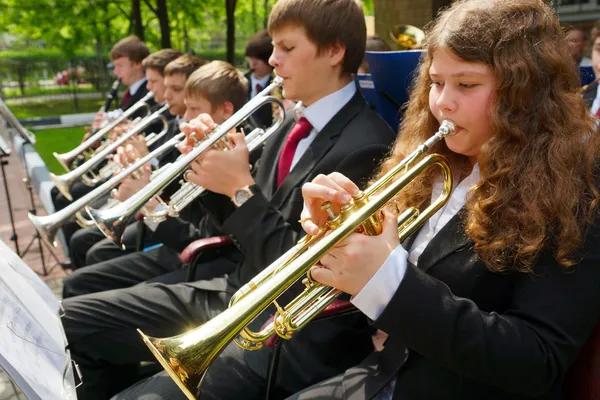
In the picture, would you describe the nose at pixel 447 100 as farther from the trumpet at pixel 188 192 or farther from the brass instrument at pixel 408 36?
the brass instrument at pixel 408 36

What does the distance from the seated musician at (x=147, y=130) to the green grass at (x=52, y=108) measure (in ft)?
47.8

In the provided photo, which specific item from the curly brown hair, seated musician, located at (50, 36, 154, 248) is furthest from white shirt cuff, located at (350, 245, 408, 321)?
seated musician, located at (50, 36, 154, 248)

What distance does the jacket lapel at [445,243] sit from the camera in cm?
153

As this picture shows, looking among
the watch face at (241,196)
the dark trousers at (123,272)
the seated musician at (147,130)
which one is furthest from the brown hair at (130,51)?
the watch face at (241,196)

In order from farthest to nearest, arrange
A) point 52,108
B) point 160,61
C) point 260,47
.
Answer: point 52,108
point 260,47
point 160,61

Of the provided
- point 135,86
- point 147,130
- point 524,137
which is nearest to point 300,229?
point 524,137

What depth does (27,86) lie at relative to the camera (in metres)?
20.6

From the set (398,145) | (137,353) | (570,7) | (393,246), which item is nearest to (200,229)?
(137,353)

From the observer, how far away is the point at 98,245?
377 centimetres

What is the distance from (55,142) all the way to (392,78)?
36.8 feet

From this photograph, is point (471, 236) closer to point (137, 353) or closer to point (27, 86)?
point (137, 353)

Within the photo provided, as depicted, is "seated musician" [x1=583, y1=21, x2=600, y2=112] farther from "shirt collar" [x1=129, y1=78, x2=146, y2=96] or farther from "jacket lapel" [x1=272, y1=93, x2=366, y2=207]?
"shirt collar" [x1=129, y1=78, x2=146, y2=96]

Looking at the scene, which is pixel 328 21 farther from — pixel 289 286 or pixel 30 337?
pixel 30 337

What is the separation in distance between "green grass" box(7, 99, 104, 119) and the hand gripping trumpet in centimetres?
1850
